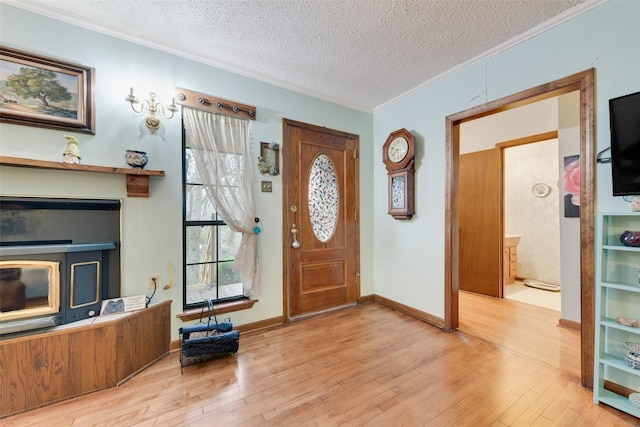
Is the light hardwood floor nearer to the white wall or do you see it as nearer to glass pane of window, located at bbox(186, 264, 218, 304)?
glass pane of window, located at bbox(186, 264, 218, 304)

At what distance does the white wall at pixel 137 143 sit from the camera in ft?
5.76

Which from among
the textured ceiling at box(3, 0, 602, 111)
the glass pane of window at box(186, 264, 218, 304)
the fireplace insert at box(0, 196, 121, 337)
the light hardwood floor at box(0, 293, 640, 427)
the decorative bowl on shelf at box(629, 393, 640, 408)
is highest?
the textured ceiling at box(3, 0, 602, 111)

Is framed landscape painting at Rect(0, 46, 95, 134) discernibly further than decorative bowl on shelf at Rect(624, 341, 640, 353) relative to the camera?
Yes

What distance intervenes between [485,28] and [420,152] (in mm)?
1193

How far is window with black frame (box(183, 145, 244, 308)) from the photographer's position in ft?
7.71

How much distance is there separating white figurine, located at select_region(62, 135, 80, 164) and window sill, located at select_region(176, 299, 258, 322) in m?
1.46

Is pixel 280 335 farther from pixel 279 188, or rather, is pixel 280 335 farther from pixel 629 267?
pixel 629 267

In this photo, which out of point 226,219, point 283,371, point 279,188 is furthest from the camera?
point 279,188

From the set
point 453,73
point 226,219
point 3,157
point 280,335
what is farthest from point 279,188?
point 453,73

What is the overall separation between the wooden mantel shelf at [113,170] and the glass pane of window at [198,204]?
351 millimetres

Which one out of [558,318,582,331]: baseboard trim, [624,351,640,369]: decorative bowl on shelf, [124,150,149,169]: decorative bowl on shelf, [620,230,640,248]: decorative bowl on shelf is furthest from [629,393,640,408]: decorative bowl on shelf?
[124,150,149,169]: decorative bowl on shelf

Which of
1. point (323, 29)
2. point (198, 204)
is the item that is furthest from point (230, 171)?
point (323, 29)

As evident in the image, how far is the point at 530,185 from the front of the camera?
4.71 m

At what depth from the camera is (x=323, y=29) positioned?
6.57 feet
